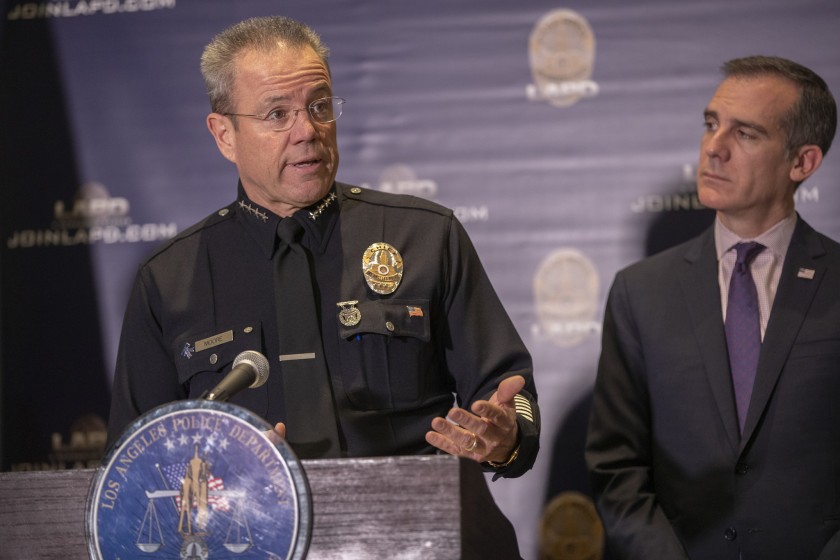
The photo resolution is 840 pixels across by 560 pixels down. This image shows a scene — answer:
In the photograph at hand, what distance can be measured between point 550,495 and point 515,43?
54.3 inches

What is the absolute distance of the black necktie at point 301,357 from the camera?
2.04 metres

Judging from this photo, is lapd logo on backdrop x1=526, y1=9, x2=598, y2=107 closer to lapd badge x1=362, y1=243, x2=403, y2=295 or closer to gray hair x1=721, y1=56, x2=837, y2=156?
gray hair x1=721, y1=56, x2=837, y2=156

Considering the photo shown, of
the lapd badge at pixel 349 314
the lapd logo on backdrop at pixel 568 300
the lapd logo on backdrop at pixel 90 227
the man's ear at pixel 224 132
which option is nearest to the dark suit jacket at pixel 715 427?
the lapd logo on backdrop at pixel 568 300

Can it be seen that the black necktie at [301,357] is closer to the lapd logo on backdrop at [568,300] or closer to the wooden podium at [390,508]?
the wooden podium at [390,508]

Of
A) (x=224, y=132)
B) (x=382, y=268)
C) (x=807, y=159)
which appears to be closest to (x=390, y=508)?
(x=382, y=268)

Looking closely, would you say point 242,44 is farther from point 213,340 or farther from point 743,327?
point 743,327

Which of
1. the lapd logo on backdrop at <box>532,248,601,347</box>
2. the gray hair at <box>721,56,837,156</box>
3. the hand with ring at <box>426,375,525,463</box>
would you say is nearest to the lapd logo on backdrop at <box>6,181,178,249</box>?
the lapd logo on backdrop at <box>532,248,601,347</box>

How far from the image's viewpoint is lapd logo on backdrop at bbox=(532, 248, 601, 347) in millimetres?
3174

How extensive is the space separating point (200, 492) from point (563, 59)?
219 cm

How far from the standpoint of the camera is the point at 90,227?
349cm

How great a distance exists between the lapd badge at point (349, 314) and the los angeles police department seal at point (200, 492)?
78 centimetres

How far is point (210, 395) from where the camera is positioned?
1.44 m

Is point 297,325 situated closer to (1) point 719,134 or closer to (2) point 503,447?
(2) point 503,447

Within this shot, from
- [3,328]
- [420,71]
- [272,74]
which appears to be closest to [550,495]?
→ [420,71]
